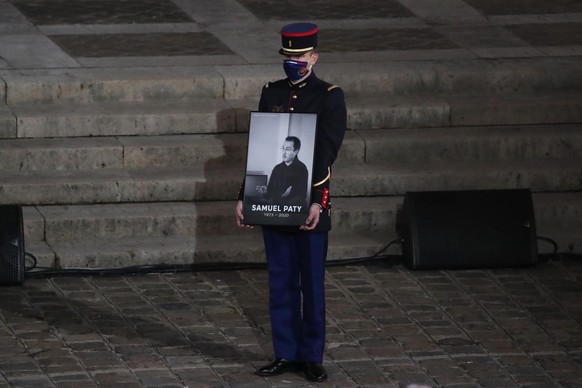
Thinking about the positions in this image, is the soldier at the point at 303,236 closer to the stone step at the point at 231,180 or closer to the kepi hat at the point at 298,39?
the kepi hat at the point at 298,39

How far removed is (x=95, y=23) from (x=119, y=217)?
3952 millimetres

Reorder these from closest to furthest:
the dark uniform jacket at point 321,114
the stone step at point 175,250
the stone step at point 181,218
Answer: the dark uniform jacket at point 321,114 < the stone step at point 175,250 < the stone step at point 181,218

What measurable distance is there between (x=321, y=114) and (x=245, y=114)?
354 cm

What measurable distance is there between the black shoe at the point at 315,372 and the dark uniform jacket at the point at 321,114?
2.59ft

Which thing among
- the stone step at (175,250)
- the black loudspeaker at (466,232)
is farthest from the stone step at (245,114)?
the black loudspeaker at (466,232)

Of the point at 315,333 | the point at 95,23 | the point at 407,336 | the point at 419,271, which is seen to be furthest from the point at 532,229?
the point at 95,23

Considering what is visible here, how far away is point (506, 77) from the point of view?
12.8m

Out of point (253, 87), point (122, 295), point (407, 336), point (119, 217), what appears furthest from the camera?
point (253, 87)

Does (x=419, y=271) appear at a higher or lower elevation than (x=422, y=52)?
lower

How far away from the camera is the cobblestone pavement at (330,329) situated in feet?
29.1

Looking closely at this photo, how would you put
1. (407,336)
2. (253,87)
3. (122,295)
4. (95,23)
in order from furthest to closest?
(95,23) < (253,87) < (122,295) < (407,336)

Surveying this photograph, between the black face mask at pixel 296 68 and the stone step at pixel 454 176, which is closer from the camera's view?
the black face mask at pixel 296 68

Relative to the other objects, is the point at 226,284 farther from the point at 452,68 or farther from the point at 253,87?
the point at 452,68

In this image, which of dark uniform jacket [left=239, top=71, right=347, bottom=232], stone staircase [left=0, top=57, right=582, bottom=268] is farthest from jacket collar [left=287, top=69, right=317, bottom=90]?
stone staircase [left=0, top=57, right=582, bottom=268]
